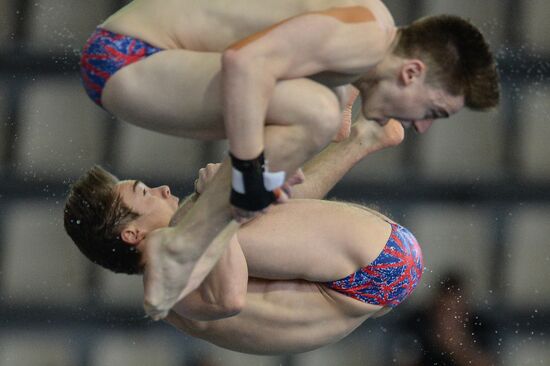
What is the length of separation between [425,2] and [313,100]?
7.44 feet

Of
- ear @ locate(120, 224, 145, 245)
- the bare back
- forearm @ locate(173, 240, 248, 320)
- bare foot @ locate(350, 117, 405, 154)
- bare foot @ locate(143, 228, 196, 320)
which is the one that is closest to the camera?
the bare back

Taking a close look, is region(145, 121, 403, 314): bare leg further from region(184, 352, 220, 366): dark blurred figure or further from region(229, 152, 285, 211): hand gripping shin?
region(184, 352, 220, 366): dark blurred figure

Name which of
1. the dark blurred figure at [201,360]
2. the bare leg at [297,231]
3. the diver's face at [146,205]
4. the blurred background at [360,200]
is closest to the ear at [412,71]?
the bare leg at [297,231]

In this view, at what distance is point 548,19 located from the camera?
14.3 ft

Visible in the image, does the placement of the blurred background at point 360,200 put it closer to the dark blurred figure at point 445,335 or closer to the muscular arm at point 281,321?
the dark blurred figure at point 445,335

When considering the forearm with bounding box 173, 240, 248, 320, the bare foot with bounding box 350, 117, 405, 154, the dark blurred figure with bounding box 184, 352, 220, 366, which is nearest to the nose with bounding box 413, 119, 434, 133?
the forearm with bounding box 173, 240, 248, 320

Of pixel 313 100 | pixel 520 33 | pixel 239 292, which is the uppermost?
pixel 313 100

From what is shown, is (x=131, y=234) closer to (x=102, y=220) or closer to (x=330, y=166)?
(x=102, y=220)

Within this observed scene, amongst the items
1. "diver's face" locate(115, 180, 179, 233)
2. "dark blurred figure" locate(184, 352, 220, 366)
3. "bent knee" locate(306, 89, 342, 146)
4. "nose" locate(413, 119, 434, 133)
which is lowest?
"dark blurred figure" locate(184, 352, 220, 366)

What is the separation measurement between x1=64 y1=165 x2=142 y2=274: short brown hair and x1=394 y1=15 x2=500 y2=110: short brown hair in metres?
0.78

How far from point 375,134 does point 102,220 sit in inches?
29.3

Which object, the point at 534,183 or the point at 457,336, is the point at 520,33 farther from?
the point at 457,336

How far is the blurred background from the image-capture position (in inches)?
161

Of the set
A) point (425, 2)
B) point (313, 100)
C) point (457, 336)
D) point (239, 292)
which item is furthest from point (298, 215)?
point (425, 2)
